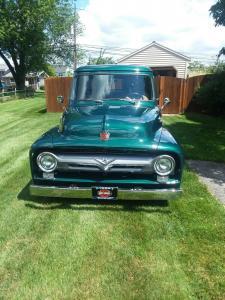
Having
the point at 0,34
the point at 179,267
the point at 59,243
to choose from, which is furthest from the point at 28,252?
the point at 0,34

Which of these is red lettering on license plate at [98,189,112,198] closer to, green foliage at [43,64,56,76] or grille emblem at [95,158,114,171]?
grille emblem at [95,158,114,171]

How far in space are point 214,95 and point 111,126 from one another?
11.3 meters

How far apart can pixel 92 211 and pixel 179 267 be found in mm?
1746

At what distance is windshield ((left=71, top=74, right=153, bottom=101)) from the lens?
658 centimetres

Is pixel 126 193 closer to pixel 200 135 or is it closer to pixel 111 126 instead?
pixel 111 126

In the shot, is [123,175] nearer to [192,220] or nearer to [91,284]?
[192,220]

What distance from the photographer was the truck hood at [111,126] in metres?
4.87

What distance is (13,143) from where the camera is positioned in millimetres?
10258

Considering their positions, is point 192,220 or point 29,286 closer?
point 29,286

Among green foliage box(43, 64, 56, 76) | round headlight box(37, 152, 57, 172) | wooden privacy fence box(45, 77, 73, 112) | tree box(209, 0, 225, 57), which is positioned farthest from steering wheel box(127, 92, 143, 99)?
green foliage box(43, 64, 56, 76)

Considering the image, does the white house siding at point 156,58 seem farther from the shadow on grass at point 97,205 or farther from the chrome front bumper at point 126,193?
the chrome front bumper at point 126,193

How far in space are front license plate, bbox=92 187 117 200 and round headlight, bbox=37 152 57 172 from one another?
0.64 metres

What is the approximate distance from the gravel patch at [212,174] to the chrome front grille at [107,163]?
1810mm

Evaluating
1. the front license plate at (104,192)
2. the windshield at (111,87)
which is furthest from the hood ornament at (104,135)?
the windshield at (111,87)
